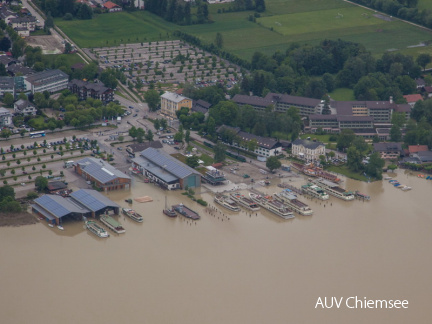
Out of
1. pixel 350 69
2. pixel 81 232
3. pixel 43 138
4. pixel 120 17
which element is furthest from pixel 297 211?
pixel 120 17

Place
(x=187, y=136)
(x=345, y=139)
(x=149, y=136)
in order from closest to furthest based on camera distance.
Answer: (x=345, y=139), (x=149, y=136), (x=187, y=136)

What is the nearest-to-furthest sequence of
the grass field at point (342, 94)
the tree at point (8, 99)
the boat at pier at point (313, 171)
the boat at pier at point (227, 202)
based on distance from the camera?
the boat at pier at point (227, 202) < the boat at pier at point (313, 171) < the tree at point (8, 99) < the grass field at point (342, 94)

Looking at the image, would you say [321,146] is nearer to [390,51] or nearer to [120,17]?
[390,51]

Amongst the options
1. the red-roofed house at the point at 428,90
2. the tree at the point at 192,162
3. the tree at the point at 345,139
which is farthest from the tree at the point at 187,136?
the red-roofed house at the point at 428,90

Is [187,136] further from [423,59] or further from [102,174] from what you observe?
[423,59]

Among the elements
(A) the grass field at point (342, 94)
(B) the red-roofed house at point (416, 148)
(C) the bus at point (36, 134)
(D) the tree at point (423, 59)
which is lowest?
(C) the bus at point (36, 134)

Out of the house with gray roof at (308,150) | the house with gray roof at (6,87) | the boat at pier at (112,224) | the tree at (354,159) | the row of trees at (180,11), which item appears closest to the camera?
the boat at pier at (112,224)

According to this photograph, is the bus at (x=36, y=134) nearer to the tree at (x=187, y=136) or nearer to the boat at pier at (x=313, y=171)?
the tree at (x=187, y=136)

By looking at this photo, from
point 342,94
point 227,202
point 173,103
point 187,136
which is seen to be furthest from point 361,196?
point 342,94
